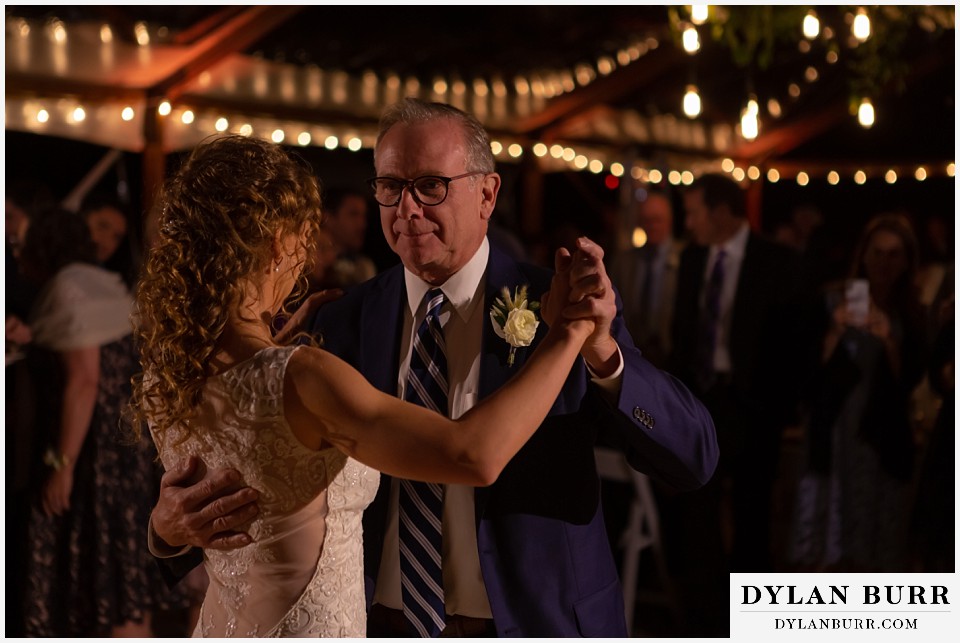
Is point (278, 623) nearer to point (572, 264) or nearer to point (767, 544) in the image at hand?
point (572, 264)

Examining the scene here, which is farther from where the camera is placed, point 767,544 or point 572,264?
point 767,544

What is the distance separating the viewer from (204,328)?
5.97 ft

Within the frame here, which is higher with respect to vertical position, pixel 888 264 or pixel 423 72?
pixel 423 72

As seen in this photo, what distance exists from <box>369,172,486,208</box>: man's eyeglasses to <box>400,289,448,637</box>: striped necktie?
23cm

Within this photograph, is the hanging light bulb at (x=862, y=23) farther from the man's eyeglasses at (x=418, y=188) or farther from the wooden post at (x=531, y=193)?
the wooden post at (x=531, y=193)

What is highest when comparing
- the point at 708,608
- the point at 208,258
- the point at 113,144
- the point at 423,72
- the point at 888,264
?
the point at 423,72

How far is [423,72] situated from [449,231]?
24.2ft

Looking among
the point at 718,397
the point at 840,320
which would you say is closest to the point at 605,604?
the point at 718,397

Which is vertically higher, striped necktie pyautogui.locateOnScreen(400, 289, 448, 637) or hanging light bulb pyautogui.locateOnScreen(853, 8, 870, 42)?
hanging light bulb pyautogui.locateOnScreen(853, 8, 870, 42)

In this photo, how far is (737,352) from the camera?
16.6 ft

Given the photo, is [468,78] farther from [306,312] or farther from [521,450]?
[521,450]

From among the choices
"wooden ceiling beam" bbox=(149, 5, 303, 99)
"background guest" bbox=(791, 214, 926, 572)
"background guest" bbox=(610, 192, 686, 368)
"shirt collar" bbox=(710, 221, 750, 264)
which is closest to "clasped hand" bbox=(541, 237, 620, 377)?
"shirt collar" bbox=(710, 221, 750, 264)

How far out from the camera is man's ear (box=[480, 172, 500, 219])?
2.24 meters

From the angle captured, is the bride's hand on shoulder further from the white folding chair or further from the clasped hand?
the white folding chair
